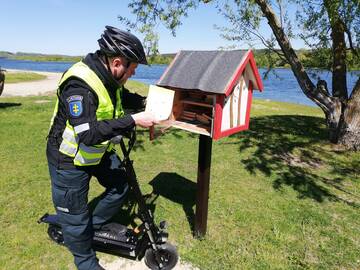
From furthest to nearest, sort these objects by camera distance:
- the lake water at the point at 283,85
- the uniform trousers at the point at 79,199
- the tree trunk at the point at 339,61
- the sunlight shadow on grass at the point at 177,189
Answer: the lake water at the point at 283,85
the tree trunk at the point at 339,61
the sunlight shadow on grass at the point at 177,189
the uniform trousers at the point at 79,199

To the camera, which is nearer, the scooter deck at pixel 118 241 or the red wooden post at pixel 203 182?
the scooter deck at pixel 118 241

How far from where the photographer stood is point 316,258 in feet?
14.1

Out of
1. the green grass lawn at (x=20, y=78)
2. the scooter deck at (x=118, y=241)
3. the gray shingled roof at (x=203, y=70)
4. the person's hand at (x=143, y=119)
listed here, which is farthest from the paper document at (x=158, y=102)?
the green grass lawn at (x=20, y=78)

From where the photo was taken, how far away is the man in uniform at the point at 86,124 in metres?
2.81

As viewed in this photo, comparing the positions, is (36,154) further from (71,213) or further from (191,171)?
(71,213)

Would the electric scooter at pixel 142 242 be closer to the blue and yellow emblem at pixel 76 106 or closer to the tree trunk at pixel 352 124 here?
the blue and yellow emblem at pixel 76 106

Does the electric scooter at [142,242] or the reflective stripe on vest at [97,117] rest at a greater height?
the reflective stripe on vest at [97,117]

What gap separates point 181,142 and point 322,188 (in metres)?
4.29

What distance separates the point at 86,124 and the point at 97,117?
29 cm

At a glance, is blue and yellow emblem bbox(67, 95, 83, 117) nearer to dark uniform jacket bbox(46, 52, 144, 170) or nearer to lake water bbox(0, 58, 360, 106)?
dark uniform jacket bbox(46, 52, 144, 170)

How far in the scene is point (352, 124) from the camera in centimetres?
837

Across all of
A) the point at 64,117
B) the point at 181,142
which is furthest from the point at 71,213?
the point at 181,142

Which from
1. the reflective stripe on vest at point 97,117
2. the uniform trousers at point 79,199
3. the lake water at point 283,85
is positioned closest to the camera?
the reflective stripe on vest at point 97,117

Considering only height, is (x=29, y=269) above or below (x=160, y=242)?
below
